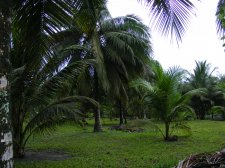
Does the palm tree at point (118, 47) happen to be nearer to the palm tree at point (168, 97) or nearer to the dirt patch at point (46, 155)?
the palm tree at point (168, 97)

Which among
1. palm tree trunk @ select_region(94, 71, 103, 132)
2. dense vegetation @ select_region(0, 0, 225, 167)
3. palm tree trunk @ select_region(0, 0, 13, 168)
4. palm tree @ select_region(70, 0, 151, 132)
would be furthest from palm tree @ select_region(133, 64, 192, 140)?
palm tree trunk @ select_region(0, 0, 13, 168)

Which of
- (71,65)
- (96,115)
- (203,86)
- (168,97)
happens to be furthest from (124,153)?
(203,86)

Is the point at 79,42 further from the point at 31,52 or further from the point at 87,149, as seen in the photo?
the point at 31,52

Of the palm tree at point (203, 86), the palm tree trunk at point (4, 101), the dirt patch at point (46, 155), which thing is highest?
the palm tree at point (203, 86)

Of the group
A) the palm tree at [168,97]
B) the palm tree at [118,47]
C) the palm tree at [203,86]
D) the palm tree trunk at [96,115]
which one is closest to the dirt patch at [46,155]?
the palm tree at [168,97]

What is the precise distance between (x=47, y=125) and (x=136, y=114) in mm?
23822

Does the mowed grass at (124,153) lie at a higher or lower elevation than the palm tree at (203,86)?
lower

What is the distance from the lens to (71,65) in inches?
424

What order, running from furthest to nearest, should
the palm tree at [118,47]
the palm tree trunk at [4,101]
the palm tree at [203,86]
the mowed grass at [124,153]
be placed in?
1. the palm tree at [203,86]
2. the palm tree at [118,47]
3. the mowed grass at [124,153]
4. the palm tree trunk at [4,101]

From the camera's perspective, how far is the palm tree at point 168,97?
44.0 ft

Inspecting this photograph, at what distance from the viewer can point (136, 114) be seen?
3384 centimetres

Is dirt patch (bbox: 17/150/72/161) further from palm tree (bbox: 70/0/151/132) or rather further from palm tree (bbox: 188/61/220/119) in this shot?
palm tree (bbox: 188/61/220/119)

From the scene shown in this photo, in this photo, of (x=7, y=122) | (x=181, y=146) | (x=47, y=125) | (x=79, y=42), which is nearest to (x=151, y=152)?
(x=181, y=146)

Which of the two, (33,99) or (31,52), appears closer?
(31,52)
